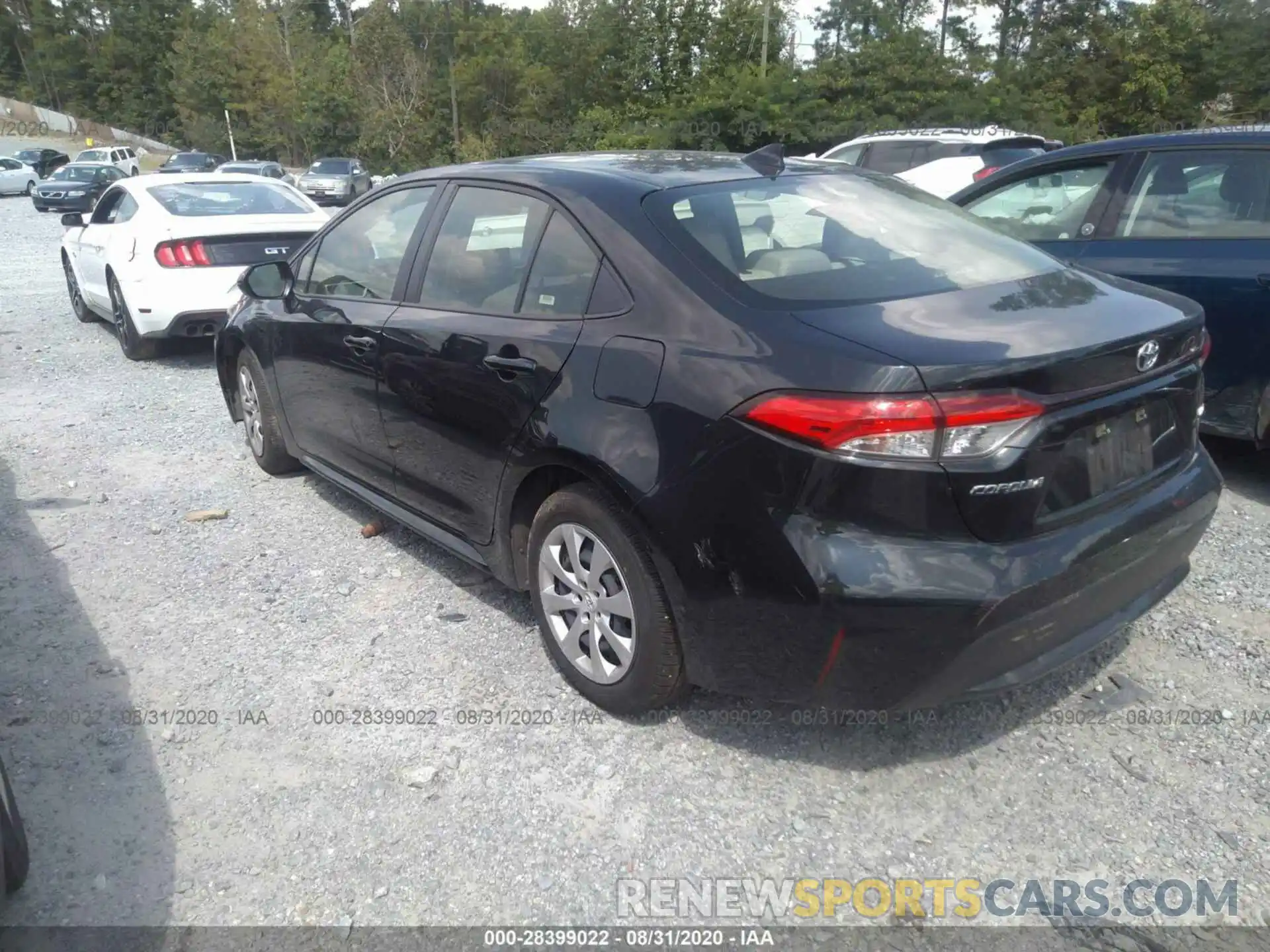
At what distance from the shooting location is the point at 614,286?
9.80 ft

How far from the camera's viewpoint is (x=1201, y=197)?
4816 mm

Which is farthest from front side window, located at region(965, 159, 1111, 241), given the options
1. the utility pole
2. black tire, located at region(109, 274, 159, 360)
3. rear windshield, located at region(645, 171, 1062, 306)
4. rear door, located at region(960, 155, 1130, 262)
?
the utility pole

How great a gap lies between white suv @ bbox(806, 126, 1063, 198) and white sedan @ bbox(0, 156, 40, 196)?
3276 centimetres

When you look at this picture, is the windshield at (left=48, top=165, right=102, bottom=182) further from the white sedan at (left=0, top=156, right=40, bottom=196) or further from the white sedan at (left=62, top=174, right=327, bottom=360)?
the white sedan at (left=62, top=174, right=327, bottom=360)

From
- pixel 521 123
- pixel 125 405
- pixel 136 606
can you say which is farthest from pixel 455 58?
pixel 136 606

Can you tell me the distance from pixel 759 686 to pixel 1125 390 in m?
1.28

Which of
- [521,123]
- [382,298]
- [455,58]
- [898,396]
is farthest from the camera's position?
[455,58]

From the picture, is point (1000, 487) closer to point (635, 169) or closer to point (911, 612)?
point (911, 612)

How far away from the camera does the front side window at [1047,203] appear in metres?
5.30

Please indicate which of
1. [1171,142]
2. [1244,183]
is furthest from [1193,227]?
[1171,142]

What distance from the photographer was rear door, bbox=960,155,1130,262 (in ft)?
17.1

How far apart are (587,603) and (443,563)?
4.86 feet

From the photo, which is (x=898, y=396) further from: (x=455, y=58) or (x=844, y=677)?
(x=455, y=58)
